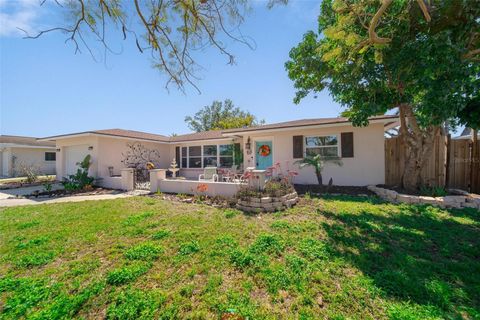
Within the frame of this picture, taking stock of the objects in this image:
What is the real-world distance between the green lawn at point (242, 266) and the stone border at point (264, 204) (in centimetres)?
46

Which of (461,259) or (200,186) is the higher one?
(200,186)

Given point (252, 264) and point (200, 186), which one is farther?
point (200, 186)

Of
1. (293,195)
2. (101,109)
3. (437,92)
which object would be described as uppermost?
(101,109)

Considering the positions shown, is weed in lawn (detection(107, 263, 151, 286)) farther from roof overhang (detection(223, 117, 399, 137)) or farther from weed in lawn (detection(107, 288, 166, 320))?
roof overhang (detection(223, 117, 399, 137))

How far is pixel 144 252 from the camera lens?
354 cm

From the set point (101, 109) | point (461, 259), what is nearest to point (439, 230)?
point (461, 259)

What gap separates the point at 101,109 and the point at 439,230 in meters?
10.4

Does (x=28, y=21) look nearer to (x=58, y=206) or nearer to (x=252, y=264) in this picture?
(x=252, y=264)

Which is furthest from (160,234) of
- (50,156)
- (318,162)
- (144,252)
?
(50,156)

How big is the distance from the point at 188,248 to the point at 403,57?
623 cm

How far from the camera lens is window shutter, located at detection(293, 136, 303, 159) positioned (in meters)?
10.6

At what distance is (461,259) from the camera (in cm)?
346

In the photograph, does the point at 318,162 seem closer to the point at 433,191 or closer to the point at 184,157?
the point at 433,191

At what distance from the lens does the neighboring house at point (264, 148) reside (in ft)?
30.8
